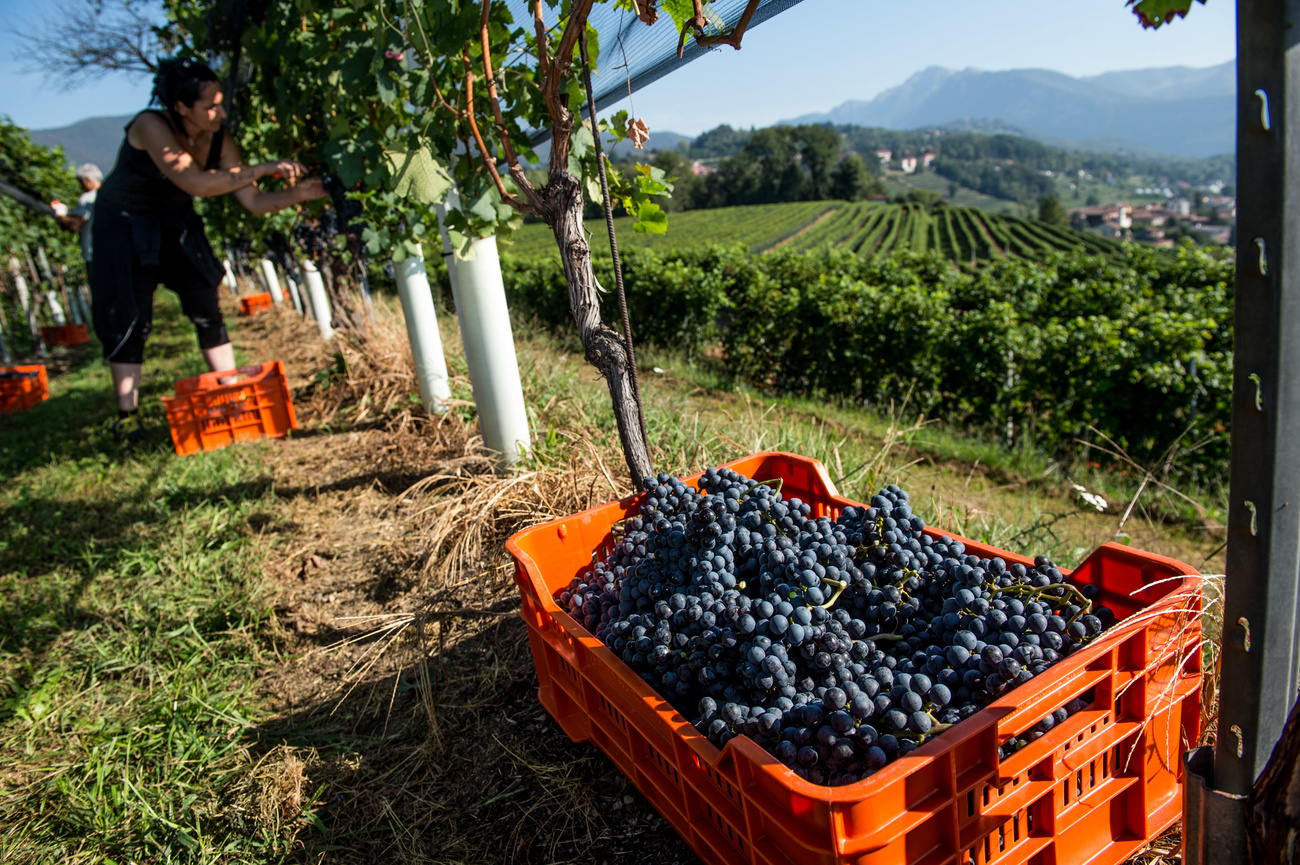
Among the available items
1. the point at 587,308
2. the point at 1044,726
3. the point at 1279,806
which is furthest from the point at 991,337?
the point at 1279,806

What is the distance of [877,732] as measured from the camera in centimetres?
106

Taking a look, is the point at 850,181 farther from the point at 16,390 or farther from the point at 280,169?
the point at 280,169

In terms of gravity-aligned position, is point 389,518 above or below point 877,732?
below

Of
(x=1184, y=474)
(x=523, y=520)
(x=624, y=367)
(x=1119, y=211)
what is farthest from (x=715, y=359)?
(x=1119, y=211)

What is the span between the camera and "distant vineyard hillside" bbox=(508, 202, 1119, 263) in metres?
45.3

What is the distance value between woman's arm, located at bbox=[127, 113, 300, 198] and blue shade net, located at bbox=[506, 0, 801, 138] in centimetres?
175

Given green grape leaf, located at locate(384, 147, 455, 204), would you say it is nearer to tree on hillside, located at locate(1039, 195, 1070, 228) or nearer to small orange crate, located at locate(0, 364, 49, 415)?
small orange crate, located at locate(0, 364, 49, 415)

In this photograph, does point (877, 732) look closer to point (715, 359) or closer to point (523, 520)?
point (523, 520)

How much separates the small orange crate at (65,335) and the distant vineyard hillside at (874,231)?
1019 inches

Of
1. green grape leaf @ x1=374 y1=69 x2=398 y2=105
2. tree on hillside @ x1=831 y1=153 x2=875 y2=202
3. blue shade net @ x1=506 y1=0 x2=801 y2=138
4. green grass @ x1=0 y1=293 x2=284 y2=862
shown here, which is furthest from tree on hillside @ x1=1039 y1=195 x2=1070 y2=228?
green grass @ x1=0 y1=293 x2=284 y2=862

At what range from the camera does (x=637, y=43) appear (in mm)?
2445

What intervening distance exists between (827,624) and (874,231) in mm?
57666

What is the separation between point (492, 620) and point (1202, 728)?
1.88 m

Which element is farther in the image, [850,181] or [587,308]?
[850,181]
